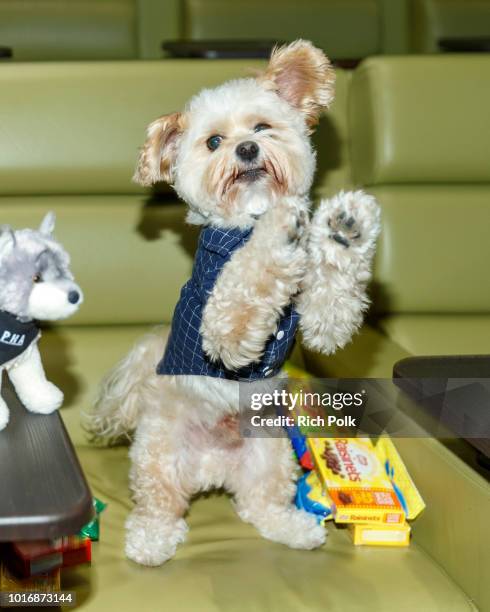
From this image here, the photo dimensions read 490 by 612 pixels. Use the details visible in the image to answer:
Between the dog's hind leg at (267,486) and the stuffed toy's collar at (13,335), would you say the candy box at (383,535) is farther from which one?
the stuffed toy's collar at (13,335)

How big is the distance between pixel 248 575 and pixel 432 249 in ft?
3.14

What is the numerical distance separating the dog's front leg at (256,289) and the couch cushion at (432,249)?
2.33 feet

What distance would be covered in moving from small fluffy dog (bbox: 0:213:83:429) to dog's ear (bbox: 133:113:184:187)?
318mm

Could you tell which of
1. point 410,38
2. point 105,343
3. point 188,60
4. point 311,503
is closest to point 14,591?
point 311,503

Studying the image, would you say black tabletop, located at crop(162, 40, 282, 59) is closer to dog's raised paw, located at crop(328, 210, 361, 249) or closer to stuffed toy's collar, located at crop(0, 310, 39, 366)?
dog's raised paw, located at crop(328, 210, 361, 249)

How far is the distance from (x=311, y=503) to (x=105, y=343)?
→ 60cm

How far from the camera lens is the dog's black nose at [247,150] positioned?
4.18 feet

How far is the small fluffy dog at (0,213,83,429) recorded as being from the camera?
98 cm

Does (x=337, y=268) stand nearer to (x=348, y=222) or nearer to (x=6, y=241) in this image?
(x=348, y=222)

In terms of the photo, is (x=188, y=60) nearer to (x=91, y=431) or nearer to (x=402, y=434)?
(x=91, y=431)

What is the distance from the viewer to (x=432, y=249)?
188cm

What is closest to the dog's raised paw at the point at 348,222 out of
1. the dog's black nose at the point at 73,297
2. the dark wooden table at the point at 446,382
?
the dark wooden table at the point at 446,382

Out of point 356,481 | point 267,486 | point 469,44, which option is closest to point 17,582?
point 267,486

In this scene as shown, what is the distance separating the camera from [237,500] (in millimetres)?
1490
